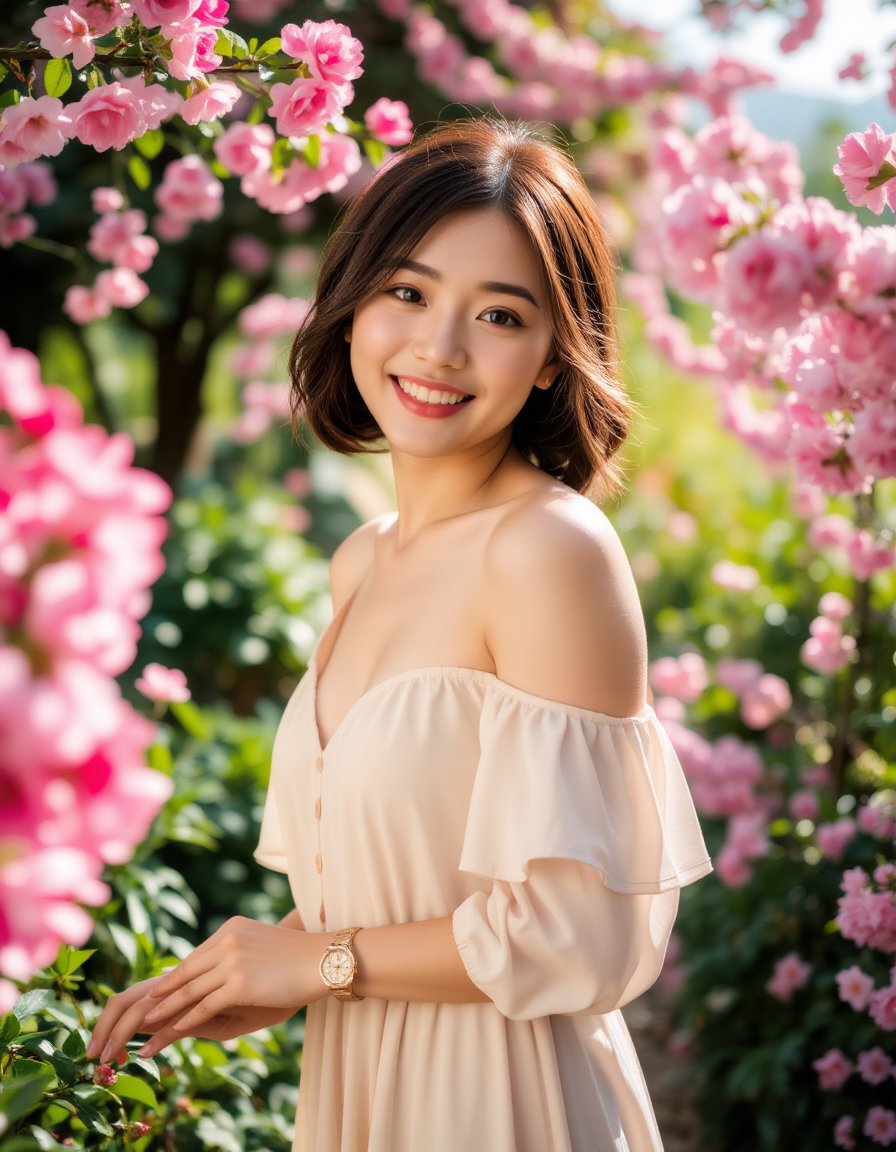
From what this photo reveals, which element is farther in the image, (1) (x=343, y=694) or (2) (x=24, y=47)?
(1) (x=343, y=694)

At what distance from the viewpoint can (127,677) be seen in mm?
4055

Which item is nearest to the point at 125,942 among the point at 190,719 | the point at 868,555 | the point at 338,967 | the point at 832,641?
the point at 338,967

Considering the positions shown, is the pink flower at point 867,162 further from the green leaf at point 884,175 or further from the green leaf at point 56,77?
the green leaf at point 56,77

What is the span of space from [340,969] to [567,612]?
55cm

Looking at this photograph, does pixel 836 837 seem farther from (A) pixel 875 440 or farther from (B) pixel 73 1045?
(B) pixel 73 1045

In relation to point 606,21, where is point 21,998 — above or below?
below

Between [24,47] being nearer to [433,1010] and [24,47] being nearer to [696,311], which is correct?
[433,1010]

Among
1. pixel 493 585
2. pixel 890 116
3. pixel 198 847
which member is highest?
pixel 890 116

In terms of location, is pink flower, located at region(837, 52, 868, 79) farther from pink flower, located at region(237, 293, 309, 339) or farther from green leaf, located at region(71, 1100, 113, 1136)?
pink flower, located at region(237, 293, 309, 339)

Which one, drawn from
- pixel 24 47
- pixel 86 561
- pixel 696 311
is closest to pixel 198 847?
pixel 24 47

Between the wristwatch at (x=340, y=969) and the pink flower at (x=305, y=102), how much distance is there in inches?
45.3

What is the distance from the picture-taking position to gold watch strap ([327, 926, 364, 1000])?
57.8 inches

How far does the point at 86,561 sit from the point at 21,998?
1.08 m

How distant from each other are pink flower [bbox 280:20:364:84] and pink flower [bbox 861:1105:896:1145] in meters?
2.18
